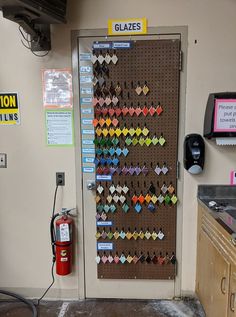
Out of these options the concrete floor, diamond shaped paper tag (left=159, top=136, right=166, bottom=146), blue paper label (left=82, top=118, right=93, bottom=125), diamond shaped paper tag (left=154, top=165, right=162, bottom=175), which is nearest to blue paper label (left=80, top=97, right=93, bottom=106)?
blue paper label (left=82, top=118, right=93, bottom=125)

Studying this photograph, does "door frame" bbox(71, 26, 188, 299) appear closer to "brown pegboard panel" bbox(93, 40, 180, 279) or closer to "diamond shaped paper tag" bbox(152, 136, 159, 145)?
"brown pegboard panel" bbox(93, 40, 180, 279)

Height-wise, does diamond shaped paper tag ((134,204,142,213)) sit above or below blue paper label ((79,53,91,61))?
below

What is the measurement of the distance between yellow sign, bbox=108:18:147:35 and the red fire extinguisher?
1462mm

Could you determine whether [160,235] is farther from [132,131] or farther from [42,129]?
[42,129]

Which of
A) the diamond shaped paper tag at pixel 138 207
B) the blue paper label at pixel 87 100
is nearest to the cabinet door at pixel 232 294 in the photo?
the diamond shaped paper tag at pixel 138 207

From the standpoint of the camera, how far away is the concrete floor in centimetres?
228

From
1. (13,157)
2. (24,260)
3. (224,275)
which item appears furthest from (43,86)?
(224,275)

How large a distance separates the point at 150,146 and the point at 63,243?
103cm

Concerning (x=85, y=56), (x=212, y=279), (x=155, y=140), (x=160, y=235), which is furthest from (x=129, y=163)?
(x=212, y=279)

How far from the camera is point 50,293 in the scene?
2494mm

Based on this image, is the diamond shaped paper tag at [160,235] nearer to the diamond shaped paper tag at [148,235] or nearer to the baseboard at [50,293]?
the diamond shaped paper tag at [148,235]

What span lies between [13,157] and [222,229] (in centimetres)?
168

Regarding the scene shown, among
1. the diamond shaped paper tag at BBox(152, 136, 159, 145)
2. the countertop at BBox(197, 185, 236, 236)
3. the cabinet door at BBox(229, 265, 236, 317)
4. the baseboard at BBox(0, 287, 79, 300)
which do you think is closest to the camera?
the cabinet door at BBox(229, 265, 236, 317)

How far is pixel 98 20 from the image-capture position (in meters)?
2.18
